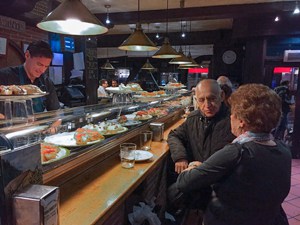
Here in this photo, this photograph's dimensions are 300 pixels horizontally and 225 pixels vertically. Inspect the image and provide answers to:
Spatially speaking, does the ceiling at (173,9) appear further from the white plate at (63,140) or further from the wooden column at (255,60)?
the white plate at (63,140)

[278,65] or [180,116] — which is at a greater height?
[278,65]

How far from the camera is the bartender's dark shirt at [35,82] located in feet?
7.97

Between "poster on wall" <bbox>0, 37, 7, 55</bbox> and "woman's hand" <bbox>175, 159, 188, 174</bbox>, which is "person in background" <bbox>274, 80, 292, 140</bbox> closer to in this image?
"woman's hand" <bbox>175, 159, 188, 174</bbox>

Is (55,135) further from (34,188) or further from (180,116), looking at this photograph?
(180,116)

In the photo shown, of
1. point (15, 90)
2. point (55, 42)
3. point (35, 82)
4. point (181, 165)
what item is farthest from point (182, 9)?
point (15, 90)

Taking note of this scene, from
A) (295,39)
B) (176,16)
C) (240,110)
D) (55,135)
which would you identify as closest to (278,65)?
(295,39)

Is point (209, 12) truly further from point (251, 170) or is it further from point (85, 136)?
point (251, 170)

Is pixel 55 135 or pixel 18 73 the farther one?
pixel 18 73

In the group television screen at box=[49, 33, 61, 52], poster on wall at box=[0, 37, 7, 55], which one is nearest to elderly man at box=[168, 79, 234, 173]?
poster on wall at box=[0, 37, 7, 55]

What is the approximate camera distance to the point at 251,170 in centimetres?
134

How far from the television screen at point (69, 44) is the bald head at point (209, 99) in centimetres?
507

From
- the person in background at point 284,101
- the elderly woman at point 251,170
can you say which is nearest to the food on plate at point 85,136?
the elderly woman at point 251,170

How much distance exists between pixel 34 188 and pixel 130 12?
5960mm

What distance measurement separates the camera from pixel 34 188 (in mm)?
926
